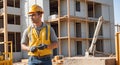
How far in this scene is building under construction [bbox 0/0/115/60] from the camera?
1242 inches

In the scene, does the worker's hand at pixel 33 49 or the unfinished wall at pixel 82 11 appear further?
the unfinished wall at pixel 82 11

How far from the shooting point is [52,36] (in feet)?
13.3

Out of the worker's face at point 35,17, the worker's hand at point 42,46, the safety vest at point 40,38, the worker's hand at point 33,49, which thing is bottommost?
the worker's hand at point 33,49

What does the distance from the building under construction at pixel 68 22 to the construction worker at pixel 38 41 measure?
2631cm

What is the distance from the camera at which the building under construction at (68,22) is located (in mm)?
31547

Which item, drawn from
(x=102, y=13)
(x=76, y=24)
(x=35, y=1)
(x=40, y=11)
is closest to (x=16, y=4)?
(x=35, y=1)

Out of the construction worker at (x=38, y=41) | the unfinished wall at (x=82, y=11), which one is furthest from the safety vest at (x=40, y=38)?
the unfinished wall at (x=82, y=11)

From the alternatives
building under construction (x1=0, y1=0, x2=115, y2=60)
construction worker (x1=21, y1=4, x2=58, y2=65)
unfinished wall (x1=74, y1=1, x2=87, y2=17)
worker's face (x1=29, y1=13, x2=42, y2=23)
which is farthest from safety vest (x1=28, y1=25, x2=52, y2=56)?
unfinished wall (x1=74, y1=1, x2=87, y2=17)

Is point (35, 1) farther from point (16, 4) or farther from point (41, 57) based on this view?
point (41, 57)

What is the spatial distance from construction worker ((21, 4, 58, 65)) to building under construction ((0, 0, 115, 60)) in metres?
Result: 26.3

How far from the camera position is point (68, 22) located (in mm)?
30562

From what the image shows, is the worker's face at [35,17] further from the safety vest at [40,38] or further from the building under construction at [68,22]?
the building under construction at [68,22]

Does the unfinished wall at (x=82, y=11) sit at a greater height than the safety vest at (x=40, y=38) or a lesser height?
greater

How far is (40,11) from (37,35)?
0.33 metres
